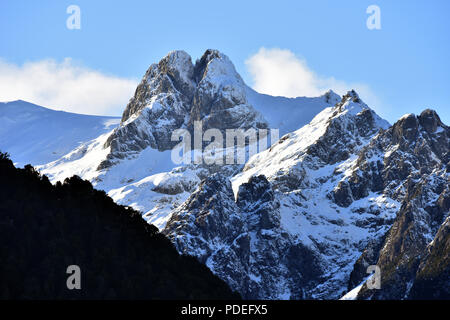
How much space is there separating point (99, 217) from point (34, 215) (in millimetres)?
15982

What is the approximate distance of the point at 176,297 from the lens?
437 feet

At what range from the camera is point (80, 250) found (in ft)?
433

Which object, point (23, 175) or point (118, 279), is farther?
point (23, 175)

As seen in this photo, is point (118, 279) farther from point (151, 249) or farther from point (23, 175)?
point (23, 175)

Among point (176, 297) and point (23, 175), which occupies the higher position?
point (23, 175)

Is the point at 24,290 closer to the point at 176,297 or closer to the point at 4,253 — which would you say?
the point at 4,253

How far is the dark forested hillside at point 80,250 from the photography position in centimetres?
11994

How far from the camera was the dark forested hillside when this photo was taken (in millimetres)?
119938
